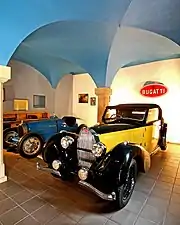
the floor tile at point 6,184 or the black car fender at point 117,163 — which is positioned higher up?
the black car fender at point 117,163

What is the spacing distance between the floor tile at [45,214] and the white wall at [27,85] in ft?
19.8

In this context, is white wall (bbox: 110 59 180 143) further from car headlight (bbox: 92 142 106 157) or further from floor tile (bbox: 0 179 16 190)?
floor tile (bbox: 0 179 16 190)

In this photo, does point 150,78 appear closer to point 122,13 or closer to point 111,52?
point 111,52

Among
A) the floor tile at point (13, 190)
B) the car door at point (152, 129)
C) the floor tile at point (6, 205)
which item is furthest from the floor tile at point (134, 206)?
the car door at point (152, 129)

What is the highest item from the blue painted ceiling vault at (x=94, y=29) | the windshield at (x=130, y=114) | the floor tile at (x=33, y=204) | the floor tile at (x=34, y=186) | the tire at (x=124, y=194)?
the blue painted ceiling vault at (x=94, y=29)

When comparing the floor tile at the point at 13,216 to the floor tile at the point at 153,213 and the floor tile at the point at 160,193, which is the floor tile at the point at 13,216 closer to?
the floor tile at the point at 153,213

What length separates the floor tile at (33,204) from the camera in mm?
2267

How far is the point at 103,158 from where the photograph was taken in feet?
8.04

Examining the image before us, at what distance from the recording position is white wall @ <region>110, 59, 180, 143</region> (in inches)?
264

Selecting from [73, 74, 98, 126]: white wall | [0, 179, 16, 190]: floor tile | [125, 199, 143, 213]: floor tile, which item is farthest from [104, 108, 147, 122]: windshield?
[73, 74, 98, 126]: white wall

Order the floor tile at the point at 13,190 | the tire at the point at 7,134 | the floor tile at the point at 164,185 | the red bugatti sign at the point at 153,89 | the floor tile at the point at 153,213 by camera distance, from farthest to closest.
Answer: the red bugatti sign at the point at 153,89
the tire at the point at 7,134
the floor tile at the point at 164,185
the floor tile at the point at 13,190
the floor tile at the point at 153,213

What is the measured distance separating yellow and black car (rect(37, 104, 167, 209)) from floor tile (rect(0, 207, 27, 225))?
2.14ft

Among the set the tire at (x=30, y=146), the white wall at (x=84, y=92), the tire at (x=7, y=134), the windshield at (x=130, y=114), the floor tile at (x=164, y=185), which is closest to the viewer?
the floor tile at (x=164, y=185)

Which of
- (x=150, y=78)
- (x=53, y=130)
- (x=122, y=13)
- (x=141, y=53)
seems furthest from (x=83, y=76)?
(x=122, y=13)
